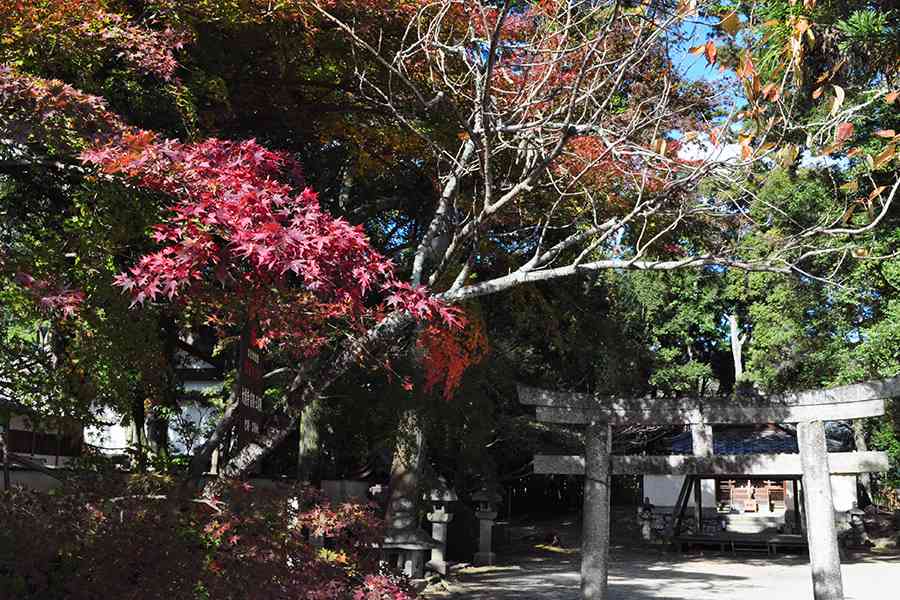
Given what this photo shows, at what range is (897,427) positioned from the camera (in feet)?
62.1

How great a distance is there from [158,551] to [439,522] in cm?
865

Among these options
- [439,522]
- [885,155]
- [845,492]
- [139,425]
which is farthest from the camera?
[845,492]

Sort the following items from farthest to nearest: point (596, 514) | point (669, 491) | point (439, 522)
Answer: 1. point (669, 491)
2. point (439, 522)
3. point (596, 514)

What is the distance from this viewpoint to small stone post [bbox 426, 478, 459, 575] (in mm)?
13242

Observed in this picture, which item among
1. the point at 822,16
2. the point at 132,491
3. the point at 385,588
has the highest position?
the point at 822,16

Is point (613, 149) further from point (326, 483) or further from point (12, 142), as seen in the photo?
point (326, 483)

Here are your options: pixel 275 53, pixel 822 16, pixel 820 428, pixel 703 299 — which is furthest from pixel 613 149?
pixel 703 299

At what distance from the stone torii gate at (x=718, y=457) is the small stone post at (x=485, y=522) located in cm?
678

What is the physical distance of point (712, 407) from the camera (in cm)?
984

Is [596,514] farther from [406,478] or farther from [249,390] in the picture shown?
[249,390]

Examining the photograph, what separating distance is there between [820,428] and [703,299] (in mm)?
19002

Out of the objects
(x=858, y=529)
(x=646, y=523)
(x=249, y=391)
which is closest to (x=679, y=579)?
(x=646, y=523)

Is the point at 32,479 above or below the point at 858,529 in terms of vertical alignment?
below

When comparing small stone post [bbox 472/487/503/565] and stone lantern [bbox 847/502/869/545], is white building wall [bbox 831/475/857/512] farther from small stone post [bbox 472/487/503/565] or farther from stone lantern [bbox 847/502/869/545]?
small stone post [bbox 472/487/503/565]
